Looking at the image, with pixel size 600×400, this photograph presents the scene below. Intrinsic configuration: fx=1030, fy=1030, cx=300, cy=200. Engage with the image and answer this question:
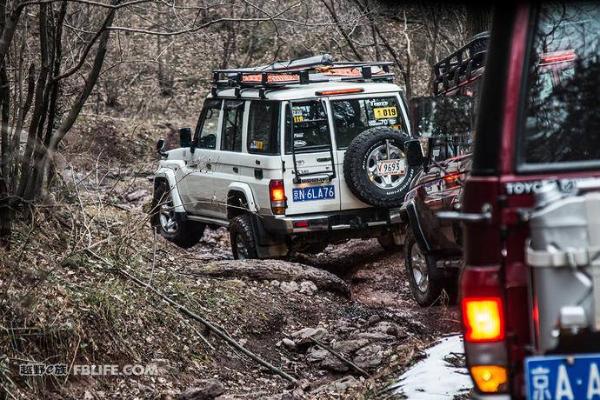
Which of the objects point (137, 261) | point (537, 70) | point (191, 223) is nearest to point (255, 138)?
point (191, 223)

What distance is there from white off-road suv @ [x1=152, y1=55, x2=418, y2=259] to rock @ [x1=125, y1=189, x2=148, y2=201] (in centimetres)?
501

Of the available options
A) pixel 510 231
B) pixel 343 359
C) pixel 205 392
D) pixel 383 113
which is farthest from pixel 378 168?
pixel 510 231

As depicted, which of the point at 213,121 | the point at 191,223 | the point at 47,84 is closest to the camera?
the point at 47,84

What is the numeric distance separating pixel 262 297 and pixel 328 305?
2.64 feet

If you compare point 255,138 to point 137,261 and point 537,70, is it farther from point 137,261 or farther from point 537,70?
point 537,70

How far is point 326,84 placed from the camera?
38.5 feet

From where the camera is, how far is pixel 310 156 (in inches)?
446

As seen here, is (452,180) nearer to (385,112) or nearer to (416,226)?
(416,226)

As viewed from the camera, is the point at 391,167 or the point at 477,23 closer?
the point at 391,167

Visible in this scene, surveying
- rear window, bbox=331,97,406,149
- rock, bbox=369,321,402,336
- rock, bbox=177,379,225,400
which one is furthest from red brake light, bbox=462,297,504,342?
rear window, bbox=331,97,406,149

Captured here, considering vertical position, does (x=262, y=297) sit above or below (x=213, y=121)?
below

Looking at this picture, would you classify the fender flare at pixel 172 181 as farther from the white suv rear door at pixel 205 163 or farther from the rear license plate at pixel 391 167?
the rear license plate at pixel 391 167

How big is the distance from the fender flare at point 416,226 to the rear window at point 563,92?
17.4 ft

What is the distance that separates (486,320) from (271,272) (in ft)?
20.5
